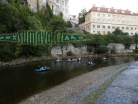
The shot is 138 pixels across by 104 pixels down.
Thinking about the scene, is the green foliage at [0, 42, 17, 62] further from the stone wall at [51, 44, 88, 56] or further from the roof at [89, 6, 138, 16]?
the roof at [89, 6, 138, 16]

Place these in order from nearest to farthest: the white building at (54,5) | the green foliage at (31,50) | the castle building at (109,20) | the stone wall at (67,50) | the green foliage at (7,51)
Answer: the green foliage at (7,51) < the green foliage at (31,50) < the stone wall at (67,50) < the white building at (54,5) < the castle building at (109,20)

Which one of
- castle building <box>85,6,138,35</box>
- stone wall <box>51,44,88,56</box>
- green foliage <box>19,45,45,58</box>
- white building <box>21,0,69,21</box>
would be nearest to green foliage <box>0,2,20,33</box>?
green foliage <box>19,45,45,58</box>

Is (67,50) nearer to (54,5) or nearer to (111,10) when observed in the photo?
(54,5)

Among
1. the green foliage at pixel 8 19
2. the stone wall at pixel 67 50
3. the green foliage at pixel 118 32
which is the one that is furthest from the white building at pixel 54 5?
the green foliage at pixel 118 32

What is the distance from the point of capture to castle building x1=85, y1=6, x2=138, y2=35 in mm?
62312

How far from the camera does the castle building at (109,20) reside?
204 ft

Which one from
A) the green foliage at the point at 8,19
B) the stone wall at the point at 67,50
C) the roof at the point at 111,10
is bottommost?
the stone wall at the point at 67,50

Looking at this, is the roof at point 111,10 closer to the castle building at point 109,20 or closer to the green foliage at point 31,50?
the castle building at point 109,20

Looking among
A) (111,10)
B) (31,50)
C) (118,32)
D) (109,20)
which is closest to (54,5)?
(109,20)

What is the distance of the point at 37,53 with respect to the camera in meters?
35.1

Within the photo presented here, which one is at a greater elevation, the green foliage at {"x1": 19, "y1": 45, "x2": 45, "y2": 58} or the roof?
the roof

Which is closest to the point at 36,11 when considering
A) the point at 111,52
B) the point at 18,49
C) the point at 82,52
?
the point at 82,52

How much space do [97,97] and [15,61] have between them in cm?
2003

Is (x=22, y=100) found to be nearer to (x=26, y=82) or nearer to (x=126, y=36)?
(x=26, y=82)
